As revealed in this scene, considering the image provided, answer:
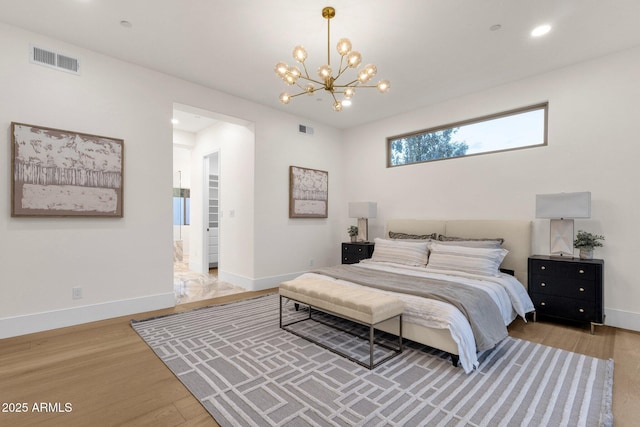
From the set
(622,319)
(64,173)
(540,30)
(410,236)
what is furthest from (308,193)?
(622,319)

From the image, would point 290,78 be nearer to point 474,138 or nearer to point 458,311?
point 458,311

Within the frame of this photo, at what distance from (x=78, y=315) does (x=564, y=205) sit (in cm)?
547

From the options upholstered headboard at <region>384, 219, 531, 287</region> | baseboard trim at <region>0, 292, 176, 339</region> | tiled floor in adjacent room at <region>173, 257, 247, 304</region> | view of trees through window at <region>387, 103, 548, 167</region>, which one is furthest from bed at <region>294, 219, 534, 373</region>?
baseboard trim at <region>0, 292, 176, 339</region>

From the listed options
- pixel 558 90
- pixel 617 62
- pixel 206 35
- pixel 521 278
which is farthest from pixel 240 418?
pixel 617 62

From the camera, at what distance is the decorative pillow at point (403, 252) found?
3957 millimetres

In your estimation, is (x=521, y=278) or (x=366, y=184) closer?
(x=521, y=278)

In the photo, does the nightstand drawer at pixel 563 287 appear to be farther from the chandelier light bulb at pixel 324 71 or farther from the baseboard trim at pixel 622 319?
the chandelier light bulb at pixel 324 71

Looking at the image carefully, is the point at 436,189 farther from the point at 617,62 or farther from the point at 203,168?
the point at 203,168

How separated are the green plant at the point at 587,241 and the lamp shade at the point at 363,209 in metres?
2.75

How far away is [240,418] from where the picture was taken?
68.4 inches

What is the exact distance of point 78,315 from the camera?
3.20 metres

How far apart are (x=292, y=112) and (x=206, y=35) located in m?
2.33

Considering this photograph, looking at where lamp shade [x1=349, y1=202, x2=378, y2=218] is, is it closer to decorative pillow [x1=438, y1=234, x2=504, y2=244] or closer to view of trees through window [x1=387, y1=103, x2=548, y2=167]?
view of trees through window [x1=387, y1=103, x2=548, y2=167]

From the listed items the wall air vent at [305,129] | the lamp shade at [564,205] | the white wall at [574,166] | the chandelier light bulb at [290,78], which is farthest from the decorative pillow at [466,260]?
the wall air vent at [305,129]
